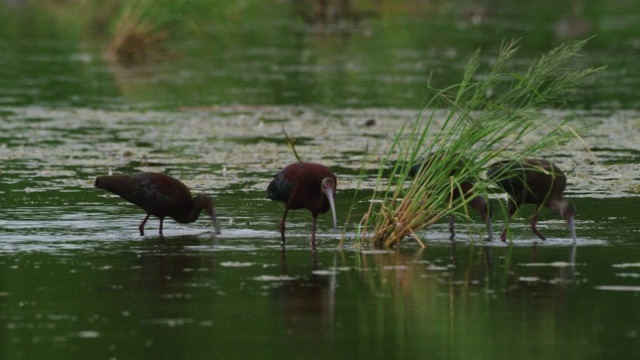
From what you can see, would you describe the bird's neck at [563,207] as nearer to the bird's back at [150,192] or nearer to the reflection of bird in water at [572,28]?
the bird's back at [150,192]

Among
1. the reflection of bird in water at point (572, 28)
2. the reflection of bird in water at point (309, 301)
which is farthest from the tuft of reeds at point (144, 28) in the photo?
the reflection of bird in water at point (309, 301)

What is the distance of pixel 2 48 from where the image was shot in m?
31.8

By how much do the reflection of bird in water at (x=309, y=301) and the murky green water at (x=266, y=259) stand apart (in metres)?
0.02

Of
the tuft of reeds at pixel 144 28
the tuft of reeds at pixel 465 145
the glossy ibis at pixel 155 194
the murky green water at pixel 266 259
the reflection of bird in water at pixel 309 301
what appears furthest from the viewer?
the tuft of reeds at pixel 144 28

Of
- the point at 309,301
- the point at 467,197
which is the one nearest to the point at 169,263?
the point at 309,301

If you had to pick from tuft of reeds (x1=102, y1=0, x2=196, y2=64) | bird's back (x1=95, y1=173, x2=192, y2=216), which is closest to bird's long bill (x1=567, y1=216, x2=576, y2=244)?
bird's back (x1=95, y1=173, x2=192, y2=216)

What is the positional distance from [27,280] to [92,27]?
2823 centimetres

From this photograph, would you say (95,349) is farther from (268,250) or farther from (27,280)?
(268,250)

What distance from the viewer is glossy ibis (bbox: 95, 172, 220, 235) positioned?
10.6 meters

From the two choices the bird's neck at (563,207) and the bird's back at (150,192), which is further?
the bird's back at (150,192)

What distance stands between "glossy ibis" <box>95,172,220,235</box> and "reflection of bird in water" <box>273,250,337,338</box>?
155 centimetres

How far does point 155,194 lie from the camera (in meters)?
10.6

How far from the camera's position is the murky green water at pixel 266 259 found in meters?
7.26

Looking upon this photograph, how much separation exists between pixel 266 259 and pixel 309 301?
1460mm
